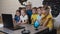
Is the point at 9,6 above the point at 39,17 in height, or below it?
above

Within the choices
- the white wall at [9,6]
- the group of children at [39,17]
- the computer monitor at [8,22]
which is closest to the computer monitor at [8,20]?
the computer monitor at [8,22]

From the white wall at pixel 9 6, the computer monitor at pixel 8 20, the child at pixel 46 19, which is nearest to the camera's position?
the computer monitor at pixel 8 20

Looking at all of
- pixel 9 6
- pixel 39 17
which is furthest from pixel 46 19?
pixel 9 6

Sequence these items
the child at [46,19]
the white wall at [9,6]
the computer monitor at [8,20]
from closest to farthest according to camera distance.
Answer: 1. the computer monitor at [8,20]
2. the child at [46,19]
3. the white wall at [9,6]

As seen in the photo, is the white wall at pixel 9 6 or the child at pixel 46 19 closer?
the child at pixel 46 19

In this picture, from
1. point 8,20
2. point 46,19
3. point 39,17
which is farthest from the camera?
point 39,17

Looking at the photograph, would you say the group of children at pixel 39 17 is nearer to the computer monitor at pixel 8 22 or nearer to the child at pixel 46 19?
the child at pixel 46 19

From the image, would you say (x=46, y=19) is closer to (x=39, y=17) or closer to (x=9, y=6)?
(x=39, y=17)

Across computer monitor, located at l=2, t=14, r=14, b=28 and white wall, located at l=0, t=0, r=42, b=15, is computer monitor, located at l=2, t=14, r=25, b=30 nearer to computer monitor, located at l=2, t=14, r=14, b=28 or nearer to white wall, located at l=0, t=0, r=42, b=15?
computer monitor, located at l=2, t=14, r=14, b=28

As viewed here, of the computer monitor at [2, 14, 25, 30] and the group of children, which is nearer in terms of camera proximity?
the computer monitor at [2, 14, 25, 30]

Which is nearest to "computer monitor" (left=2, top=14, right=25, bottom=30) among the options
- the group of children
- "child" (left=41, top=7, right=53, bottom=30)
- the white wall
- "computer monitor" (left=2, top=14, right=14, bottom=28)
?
"computer monitor" (left=2, top=14, right=14, bottom=28)

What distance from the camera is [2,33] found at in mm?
2678

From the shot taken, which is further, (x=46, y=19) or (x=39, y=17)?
(x=39, y=17)

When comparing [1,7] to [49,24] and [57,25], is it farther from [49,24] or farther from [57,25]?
[49,24]
